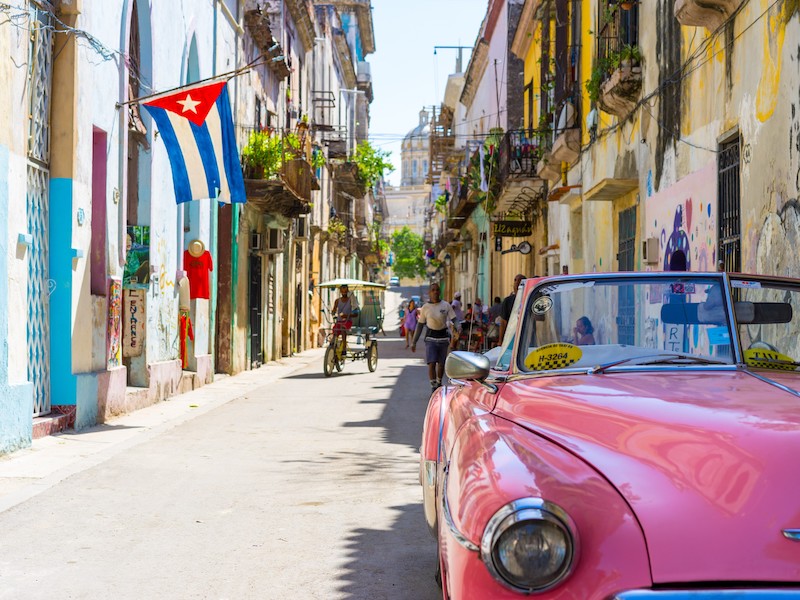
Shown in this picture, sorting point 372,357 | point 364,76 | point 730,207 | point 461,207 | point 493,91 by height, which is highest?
point 364,76

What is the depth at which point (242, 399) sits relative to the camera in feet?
50.9

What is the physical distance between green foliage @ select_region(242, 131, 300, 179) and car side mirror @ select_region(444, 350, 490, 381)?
1905 cm

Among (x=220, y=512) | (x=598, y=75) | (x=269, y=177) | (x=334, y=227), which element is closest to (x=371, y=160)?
(x=334, y=227)

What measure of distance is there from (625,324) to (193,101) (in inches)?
370

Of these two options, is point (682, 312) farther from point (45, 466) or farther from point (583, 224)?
point (583, 224)

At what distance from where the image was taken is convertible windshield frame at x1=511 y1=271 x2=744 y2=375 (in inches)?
157

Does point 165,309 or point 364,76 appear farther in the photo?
point 364,76

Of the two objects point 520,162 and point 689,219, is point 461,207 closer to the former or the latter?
point 520,162

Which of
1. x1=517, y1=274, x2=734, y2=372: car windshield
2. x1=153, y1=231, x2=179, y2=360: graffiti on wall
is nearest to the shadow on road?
x1=517, y1=274, x2=734, y2=372: car windshield

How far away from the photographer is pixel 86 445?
33.0ft

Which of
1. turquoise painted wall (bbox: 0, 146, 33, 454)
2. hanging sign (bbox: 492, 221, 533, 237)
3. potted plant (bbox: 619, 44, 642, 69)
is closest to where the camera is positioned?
turquoise painted wall (bbox: 0, 146, 33, 454)

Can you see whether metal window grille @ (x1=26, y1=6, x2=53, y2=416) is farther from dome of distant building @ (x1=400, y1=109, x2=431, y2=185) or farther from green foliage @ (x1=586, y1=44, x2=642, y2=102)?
dome of distant building @ (x1=400, y1=109, x2=431, y2=185)

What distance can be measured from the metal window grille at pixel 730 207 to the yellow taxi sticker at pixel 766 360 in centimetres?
594

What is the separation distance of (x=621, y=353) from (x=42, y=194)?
328 inches
